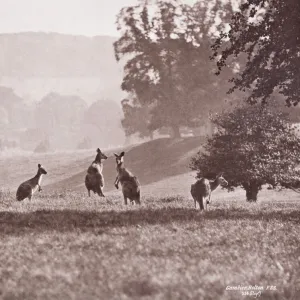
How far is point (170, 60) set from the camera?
58438 mm

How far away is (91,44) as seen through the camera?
607 feet

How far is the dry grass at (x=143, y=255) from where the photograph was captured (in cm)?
Answer: 665

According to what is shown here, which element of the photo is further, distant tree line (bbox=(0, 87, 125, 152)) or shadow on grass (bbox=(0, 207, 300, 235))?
distant tree line (bbox=(0, 87, 125, 152))

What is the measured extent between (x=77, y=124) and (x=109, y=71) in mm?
53086

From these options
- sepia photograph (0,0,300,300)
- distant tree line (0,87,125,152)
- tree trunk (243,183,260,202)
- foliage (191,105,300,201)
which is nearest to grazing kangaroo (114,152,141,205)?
sepia photograph (0,0,300,300)

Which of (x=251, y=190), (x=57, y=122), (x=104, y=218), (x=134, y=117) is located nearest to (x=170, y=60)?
(x=134, y=117)

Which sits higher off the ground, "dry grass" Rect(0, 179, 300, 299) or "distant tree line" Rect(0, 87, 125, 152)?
"distant tree line" Rect(0, 87, 125, 152)

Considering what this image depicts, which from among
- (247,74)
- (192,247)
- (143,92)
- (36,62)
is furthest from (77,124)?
(192,247)

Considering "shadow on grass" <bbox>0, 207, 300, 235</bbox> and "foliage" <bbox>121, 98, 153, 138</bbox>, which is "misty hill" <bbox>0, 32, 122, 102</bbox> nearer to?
"foliage" <bbox>121, 98, 153, 138</bbox>

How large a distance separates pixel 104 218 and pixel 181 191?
1180 inches

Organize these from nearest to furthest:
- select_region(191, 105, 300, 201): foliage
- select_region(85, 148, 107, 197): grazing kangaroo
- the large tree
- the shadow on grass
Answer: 1. the shadow on grass
2. the large tree
3. select_region(85, 148, 107, 197): grazing kangaroo
4. select_region(191, 105, 300, 201): foliage

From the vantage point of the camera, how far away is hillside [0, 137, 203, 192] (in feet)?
172

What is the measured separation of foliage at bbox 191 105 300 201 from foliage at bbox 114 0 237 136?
1095 inches

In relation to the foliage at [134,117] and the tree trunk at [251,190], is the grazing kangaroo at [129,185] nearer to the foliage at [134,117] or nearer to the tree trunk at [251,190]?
the tree trunk at [251,190]
